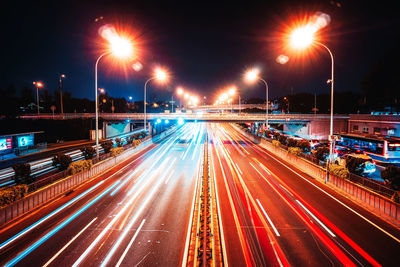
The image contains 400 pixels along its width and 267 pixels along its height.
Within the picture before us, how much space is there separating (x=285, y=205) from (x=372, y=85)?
59.0 metres

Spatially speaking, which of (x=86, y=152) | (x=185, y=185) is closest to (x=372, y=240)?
(x=185, y=185)

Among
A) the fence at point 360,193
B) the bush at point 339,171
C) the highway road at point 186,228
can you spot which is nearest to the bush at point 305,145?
the fence at point 360,193

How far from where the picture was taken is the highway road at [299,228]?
8484 millimetres

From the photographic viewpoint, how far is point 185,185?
1783 cm

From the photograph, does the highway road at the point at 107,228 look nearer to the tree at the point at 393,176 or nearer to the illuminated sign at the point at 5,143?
the tree at the point at 393,176

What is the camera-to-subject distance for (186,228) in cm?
1080

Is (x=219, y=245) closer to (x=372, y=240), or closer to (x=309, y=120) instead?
(x=372, y=240)

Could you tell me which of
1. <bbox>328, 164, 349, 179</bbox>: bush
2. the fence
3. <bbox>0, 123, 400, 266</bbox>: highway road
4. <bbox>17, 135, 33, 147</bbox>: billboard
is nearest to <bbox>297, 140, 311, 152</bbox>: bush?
the fence

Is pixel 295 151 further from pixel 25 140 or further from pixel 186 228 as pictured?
pixel 25 140

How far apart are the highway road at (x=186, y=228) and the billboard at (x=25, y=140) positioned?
2332 cm

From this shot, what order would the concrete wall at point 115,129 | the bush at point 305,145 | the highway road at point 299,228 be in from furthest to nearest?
the concrete wall at point 115,129 → the bush at point 305,145 → the highway road at point 299,228

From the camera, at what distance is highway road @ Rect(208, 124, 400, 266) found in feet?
27.8

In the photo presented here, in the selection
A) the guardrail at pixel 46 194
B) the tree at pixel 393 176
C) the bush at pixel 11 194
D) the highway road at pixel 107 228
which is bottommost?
the highway road at pixel 107 228

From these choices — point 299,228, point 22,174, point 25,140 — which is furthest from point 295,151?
point 25,140
